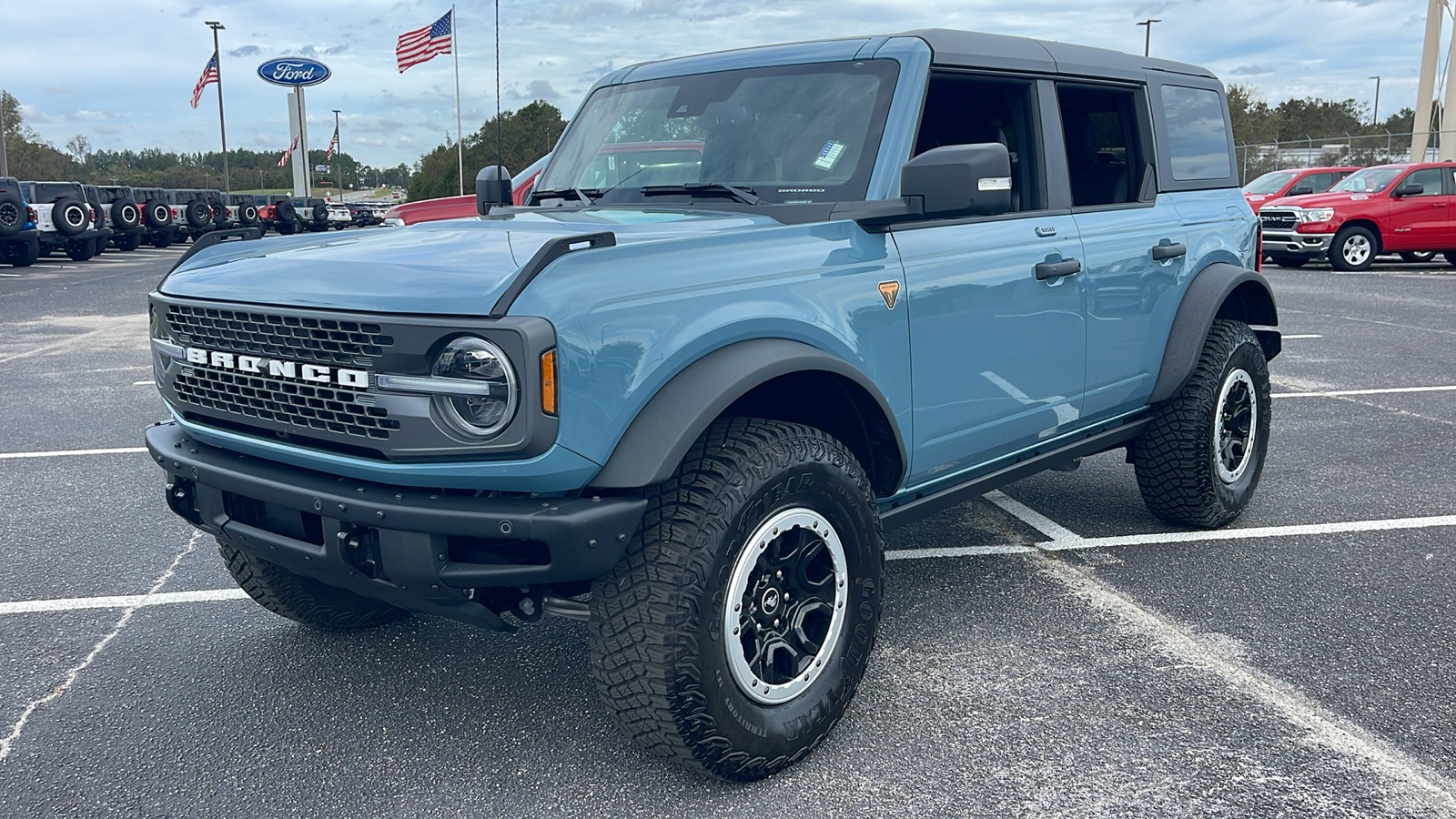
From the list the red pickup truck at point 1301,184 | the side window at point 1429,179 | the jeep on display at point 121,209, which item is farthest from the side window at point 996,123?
the jeep on display at point 121,209

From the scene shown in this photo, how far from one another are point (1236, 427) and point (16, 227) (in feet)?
78.7

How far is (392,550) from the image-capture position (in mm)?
2520

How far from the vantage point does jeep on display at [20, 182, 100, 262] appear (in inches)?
947

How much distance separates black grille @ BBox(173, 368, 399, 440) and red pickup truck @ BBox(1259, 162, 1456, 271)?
1937cm

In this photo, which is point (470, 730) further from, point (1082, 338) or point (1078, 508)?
point (1078, 508)

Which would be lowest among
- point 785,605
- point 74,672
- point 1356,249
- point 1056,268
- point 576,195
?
point 74,672

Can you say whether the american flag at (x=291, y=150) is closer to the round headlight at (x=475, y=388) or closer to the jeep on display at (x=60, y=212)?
the jeep on display at (x=60, y=212)

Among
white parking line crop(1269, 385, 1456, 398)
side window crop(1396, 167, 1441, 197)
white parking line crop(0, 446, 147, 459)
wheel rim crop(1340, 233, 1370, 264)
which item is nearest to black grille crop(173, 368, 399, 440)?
white parking line crop(0, 446, 147, 459)

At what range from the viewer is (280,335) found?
8.96 feet

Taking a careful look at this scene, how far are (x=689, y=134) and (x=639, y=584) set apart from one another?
1803 mm

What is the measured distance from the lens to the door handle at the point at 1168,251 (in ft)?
14.4

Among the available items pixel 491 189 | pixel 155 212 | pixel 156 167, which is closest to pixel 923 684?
pixel 491 189

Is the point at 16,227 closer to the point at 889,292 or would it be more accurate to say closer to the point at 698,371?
the point at 889,292

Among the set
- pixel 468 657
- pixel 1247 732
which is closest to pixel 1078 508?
pixel 1247 732
